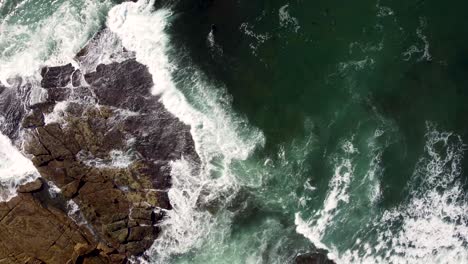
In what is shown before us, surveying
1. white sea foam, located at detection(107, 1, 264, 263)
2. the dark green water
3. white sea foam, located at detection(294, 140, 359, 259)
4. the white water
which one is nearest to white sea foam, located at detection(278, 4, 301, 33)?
the dark green water

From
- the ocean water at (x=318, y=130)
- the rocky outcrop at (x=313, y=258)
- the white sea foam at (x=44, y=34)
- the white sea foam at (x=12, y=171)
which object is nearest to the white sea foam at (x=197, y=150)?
the ocean water at (x=318, y=130)

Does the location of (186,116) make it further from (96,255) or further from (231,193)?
(96,255)

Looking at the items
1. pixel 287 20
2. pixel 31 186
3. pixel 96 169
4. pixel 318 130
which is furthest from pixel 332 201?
pixel 31 186

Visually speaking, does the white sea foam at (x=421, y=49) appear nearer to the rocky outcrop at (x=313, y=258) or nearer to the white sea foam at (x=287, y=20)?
the white sea foam at (x=287, y=20)

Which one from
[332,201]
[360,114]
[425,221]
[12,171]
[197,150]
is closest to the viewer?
[425,221]

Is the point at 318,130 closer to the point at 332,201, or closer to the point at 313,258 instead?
the point at 332,201

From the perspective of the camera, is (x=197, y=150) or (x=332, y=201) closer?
(x=332, y=201)
